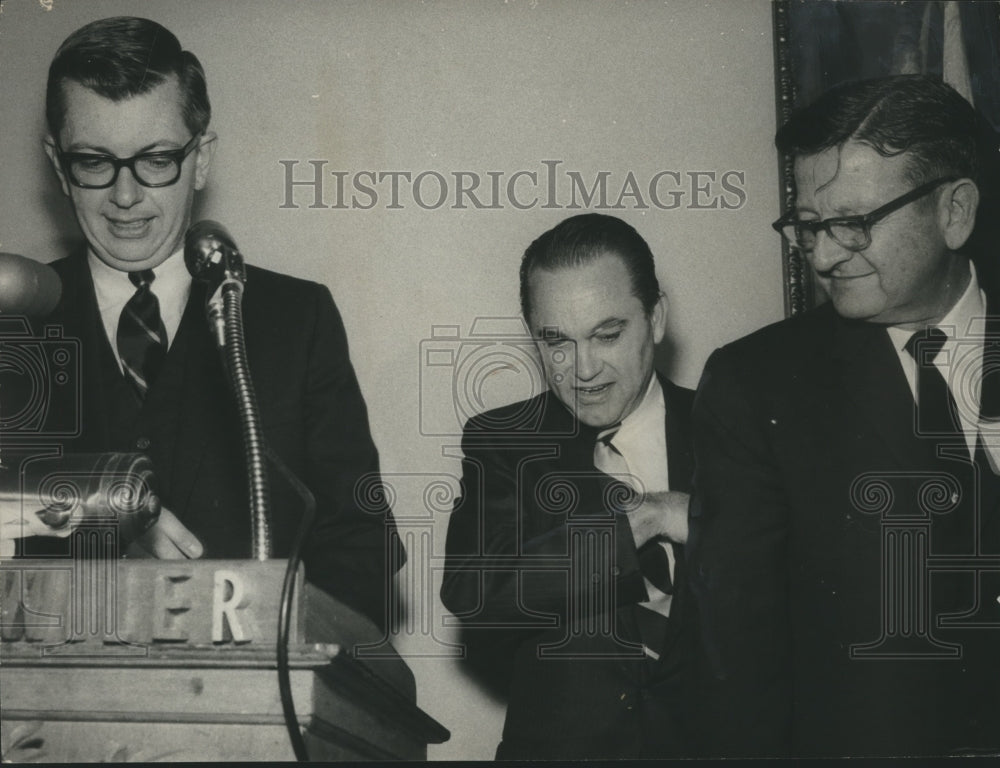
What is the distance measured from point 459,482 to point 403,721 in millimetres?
485

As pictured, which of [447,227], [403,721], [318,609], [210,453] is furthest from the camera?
[447,227]

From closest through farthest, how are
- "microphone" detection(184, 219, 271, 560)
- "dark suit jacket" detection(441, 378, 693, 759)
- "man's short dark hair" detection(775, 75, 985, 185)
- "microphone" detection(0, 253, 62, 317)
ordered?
1. "microphone" detection(184, 219, 271, 560)
2. "dark suit jacket" detection(441, 378, 693, 759)
3. "microphone" detection(0, 253, 62, 317)
4. "man's short dark hair" detection(775, 75, 985, 185)

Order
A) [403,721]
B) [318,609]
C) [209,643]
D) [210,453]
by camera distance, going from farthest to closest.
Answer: [210,453] → [403,721] → [318,609] → [209,643]

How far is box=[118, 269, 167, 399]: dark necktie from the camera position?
2607mm

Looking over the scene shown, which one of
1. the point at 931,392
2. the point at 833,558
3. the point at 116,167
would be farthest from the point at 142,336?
the point at 931,392

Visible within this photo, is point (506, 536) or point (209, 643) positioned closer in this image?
point (209, 643)

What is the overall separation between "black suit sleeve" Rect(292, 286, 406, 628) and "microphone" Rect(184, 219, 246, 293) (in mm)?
208

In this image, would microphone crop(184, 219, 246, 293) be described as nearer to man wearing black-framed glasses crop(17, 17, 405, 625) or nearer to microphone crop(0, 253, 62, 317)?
man wearing black-framed glasses crop(17, 17, 405, 625)

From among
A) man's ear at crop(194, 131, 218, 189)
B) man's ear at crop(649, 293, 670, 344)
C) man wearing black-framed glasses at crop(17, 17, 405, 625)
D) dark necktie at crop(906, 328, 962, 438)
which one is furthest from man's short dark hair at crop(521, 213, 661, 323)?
man's ear at crop(194, 131, 218, 189)

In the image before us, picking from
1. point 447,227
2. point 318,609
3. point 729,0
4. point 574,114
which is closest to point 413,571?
point 318,609

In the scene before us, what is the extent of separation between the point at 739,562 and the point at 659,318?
0.51 metres

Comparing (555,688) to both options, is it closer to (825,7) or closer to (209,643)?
(209,643)

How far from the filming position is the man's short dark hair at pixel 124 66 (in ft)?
8.75

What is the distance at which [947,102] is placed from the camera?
2750 mm
